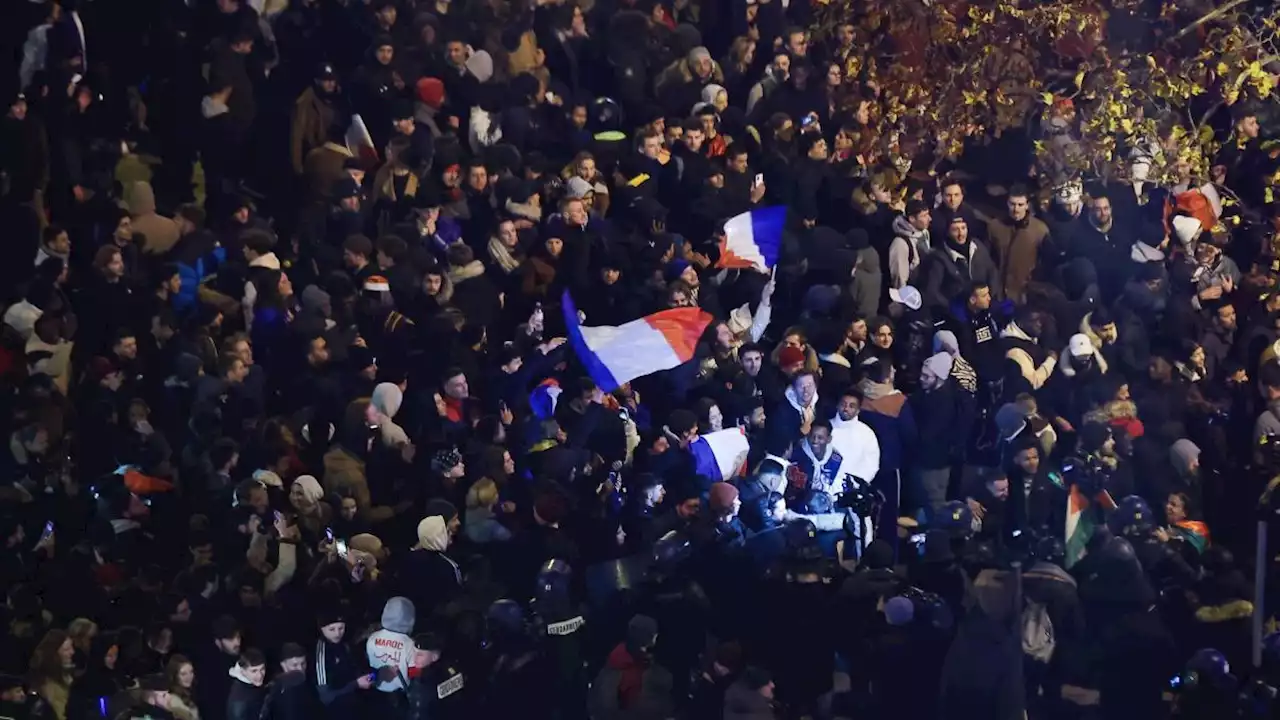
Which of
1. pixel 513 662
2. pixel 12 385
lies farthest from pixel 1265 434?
pixel 12 385

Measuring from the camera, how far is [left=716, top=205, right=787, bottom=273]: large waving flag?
7.18m

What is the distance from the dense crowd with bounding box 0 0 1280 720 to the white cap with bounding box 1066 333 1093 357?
0.07 ft

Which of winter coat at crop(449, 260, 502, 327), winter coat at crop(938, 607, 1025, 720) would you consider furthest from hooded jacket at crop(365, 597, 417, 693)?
winter coat at crop(938, 607, 1025, 720)

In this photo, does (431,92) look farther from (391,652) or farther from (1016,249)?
(1016,249)

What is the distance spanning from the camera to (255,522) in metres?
6.96

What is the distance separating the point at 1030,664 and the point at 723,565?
4.18 ft

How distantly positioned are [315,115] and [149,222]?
2.56 ft

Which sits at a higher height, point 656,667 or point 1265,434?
point 1265,434

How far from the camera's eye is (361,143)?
709cm

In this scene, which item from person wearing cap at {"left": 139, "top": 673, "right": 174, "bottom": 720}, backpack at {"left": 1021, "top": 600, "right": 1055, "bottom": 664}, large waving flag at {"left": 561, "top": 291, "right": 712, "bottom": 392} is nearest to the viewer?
person wearing cap at {"left": 139, "top": 673, "right": 174, "bottom": 720}

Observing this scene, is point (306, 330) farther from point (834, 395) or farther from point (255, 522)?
point (834, 395)

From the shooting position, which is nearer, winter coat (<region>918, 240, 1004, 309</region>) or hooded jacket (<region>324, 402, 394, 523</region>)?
hooded jacket (<region>324, 402, 394, 523</region>)

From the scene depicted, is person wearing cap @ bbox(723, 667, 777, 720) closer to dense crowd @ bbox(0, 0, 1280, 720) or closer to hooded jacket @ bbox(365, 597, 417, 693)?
dense crowd @ bbox(0, 0, 1280, 720)

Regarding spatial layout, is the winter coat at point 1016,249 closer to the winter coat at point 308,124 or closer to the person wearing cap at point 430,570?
the person wearing cap at point 430,570
